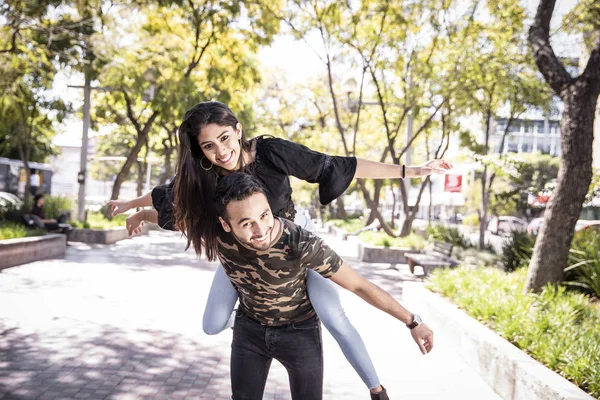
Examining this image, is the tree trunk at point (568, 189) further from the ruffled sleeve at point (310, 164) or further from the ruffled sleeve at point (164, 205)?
the ruffled sleeve at point (164, 205)

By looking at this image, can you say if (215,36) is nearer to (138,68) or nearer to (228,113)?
(138,68)

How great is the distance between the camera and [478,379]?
20.5 feet

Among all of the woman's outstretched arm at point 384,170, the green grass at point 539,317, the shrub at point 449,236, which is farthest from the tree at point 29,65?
the shrub at point 449,236

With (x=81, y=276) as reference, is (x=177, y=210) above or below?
above

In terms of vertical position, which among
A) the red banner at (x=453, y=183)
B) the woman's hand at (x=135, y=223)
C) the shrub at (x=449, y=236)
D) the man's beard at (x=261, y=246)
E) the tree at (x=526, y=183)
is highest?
the tree at (x=526, y=183)

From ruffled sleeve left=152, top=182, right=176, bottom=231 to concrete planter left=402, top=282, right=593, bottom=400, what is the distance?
2.92 metres

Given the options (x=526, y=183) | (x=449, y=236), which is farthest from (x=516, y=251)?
(x=526, y=183)

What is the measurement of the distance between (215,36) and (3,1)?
7.23 meters

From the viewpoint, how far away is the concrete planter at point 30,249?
39.8 ft

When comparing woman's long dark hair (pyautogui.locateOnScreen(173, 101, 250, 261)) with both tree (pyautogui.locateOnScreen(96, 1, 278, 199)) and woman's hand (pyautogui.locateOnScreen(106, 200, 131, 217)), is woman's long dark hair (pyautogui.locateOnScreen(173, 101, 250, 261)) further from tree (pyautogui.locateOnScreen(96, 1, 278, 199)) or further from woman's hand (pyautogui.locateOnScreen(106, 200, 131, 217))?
tree (pyautogui.locateOnScreen(96, 1, 278, 199))

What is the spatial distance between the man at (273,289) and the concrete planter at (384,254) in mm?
14828

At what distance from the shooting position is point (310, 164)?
3473mm

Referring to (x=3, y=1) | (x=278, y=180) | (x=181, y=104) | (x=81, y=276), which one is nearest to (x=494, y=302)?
(x=278, y=180)

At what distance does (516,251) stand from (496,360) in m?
7.38
